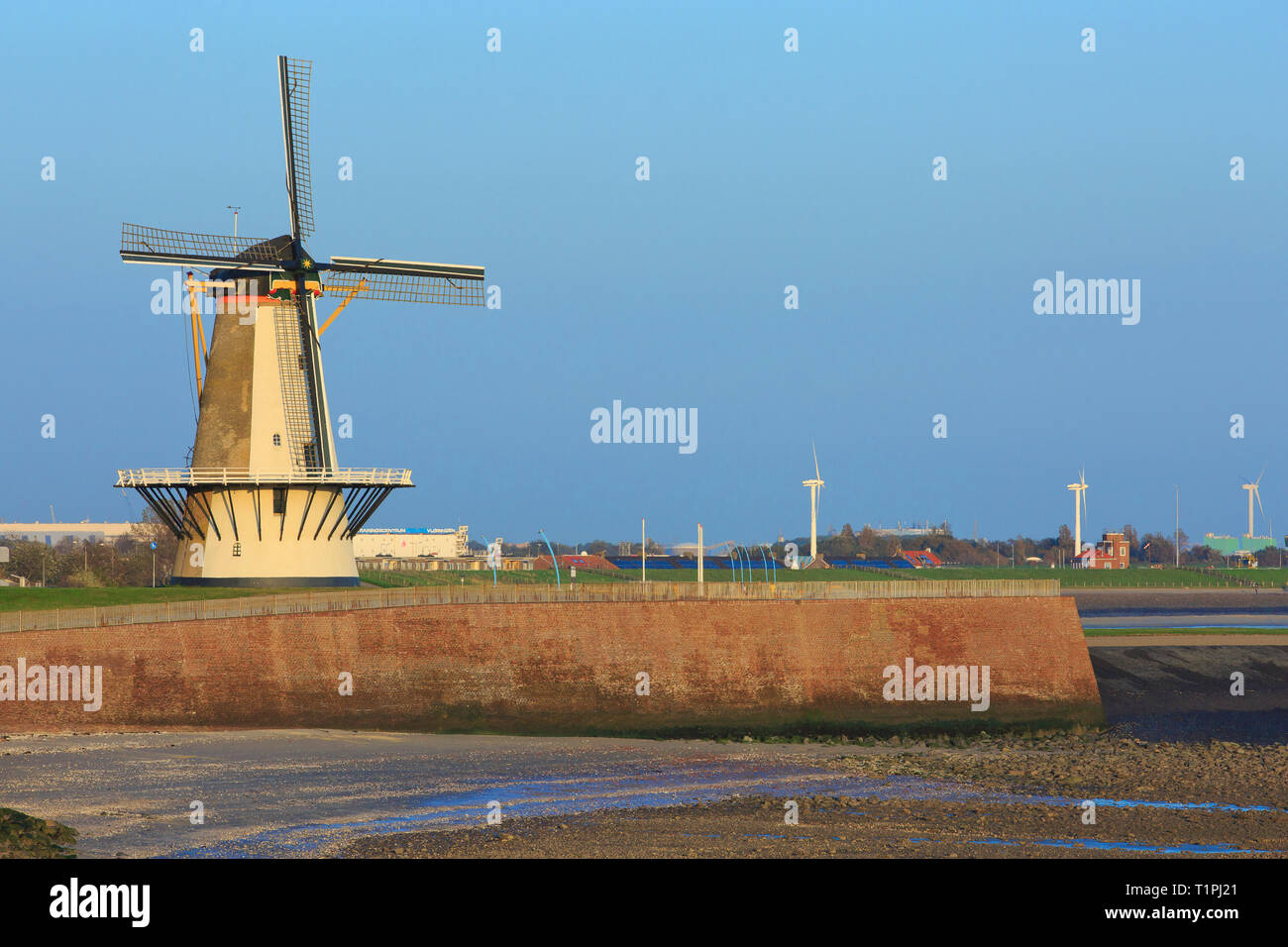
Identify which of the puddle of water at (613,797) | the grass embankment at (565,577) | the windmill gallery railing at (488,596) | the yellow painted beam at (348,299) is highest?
the yellow painted beam at (348,299)

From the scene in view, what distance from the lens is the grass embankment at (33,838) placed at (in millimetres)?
21578

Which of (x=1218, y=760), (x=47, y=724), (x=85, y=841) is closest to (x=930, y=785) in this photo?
(x=1218, y=760)

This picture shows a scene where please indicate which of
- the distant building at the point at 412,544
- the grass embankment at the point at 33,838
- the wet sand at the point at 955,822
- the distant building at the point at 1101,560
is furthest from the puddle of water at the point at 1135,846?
the distant building at the point at 1101,560

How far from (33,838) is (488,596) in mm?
23494

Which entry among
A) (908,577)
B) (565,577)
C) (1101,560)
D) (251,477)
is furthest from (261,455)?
(1101,560)

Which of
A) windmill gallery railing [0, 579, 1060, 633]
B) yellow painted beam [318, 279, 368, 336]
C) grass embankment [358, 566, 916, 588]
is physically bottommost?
grass embankment [358, 566, 916, 588]

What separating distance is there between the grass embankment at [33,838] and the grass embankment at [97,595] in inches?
786

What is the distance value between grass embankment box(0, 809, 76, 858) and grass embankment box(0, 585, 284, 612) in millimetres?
19963

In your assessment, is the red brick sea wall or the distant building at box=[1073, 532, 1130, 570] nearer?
the red brick sea wall

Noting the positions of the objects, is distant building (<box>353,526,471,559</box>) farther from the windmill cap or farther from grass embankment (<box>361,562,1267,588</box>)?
the windmill cap

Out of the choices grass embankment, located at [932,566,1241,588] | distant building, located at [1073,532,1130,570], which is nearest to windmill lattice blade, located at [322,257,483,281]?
grass embankment, located at [932,566,1241,588]

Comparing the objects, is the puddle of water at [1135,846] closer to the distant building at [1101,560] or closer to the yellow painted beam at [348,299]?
the yellow painted beam at [348,299]

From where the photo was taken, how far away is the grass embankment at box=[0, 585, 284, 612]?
144 ft
